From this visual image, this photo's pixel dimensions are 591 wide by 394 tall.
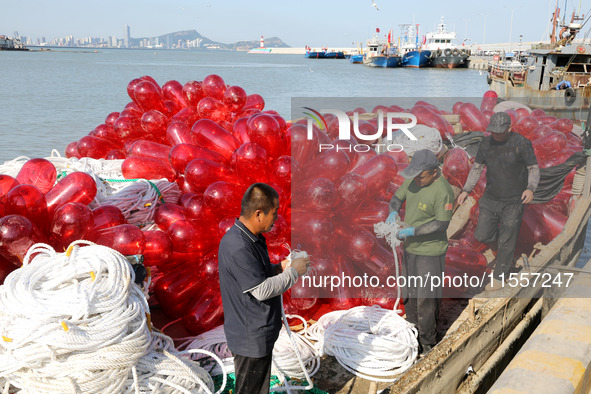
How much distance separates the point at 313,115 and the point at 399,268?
180 centimetres

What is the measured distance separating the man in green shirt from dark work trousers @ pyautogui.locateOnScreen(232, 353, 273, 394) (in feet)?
4.88

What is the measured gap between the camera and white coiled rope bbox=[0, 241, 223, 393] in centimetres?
234

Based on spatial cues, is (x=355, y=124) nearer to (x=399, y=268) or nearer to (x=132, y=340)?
(x=399, y=268)

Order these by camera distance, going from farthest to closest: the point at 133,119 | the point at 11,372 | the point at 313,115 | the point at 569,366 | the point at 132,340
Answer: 1. the point at 133,119
2. the point at 313,115
3. the point at 569,366
4. the point at 132,340
5. the point at 11,372

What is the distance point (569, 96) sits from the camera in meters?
17.5

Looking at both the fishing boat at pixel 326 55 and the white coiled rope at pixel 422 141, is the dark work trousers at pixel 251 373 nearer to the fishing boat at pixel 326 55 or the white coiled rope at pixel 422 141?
the white coiled rope at pixel 422 141

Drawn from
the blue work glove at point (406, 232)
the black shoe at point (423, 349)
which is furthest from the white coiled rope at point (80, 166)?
the black shoe at point (423, 349)

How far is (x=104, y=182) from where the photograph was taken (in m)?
4.71

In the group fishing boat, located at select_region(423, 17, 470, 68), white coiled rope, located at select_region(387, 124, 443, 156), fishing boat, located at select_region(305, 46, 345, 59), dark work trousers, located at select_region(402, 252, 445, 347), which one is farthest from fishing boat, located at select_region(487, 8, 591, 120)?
fishing boat, located at select_region(305, 46, 345, 59)

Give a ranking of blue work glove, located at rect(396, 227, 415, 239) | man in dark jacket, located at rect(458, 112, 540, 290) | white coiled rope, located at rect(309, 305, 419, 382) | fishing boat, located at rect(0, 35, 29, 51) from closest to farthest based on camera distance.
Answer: white coiled rope, located at rect(309, 305, 419, 382) < blue work glove, located at rect(396, 227, 415, 239) < man in dark jacket, located at rect(458, 112, 540, 290) < fishing boat, located at rect(0, 35, 29, 51)

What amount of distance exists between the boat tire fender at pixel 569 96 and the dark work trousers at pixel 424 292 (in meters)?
Answer: 16.1

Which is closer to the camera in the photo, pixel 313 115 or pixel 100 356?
pixel 100 356

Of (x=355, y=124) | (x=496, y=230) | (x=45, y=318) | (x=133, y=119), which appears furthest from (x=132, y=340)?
(x=133, y=119)

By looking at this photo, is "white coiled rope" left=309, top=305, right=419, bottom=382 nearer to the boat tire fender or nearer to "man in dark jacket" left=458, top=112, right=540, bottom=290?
"man in dark jacket" left=458, top=112, right=540, bottom=290
